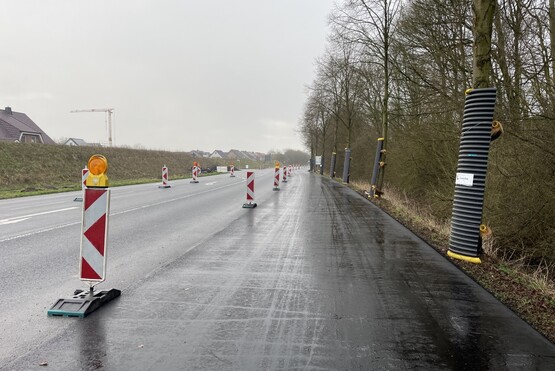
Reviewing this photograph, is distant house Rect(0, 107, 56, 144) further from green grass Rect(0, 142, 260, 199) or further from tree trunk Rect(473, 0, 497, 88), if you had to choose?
tree trunk Rect(473, 0, 497, 88)

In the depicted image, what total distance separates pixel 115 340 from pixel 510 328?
3766mm

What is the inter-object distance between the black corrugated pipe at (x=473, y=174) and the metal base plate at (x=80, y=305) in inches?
219

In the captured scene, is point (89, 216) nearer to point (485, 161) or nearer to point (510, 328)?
point (510, 328)

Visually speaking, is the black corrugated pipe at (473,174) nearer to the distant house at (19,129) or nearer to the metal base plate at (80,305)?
the metal base plate at (80,305)

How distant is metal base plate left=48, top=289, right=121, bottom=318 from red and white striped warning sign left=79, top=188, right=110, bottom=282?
7.3 inches

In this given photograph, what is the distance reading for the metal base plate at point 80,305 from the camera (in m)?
3.96

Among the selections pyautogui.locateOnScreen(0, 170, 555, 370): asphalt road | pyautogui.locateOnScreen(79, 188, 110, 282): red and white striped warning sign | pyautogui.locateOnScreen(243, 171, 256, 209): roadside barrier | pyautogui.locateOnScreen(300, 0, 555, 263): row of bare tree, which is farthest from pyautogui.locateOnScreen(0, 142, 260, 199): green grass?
→ pyautogui.locateOnScreen(300, 0, 555, 263): row of bare tree

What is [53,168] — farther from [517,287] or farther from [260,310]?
[517,287]

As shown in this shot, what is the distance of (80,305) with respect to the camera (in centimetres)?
406

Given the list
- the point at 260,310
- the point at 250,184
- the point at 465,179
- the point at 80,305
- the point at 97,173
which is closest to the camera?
the point at 80,305

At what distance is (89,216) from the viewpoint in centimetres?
435

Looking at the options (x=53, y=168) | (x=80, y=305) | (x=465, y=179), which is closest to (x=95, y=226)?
(x=80, y=305)

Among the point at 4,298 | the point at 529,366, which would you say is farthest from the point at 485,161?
the point at 4,298

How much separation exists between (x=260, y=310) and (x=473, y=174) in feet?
14.7
